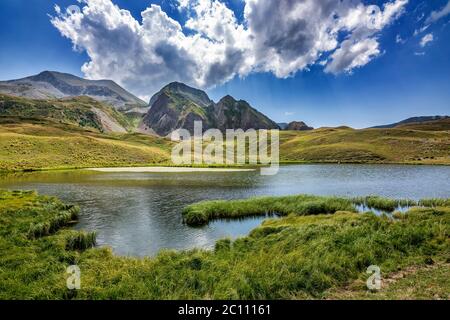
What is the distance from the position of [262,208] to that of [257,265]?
21.5m

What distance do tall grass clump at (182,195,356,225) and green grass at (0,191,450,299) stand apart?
31.3 feet

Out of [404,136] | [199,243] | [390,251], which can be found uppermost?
[404,136]

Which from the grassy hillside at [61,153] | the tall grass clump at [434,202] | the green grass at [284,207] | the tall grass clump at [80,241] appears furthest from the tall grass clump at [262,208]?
the grassy hillside at [61,153]

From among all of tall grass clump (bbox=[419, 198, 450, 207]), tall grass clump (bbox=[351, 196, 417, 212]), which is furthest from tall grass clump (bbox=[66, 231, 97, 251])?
tall grass clump (bbox=[419, 198, 450, 207])

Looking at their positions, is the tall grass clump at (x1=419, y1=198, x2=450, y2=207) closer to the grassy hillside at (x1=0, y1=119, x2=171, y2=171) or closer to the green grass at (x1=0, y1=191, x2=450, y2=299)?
the green grass at (x1=0, y1=191, x2=450, y2=299)

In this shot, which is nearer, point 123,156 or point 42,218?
point 42,218

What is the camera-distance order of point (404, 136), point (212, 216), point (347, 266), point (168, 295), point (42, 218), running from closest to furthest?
point (168, 295)
point (347, 266)
point (42, 218)
point (212, 216)
point (404, 136)

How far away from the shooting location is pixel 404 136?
172 m

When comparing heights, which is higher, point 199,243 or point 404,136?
point 404,136

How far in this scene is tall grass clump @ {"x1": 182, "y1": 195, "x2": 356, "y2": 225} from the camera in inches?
1377
